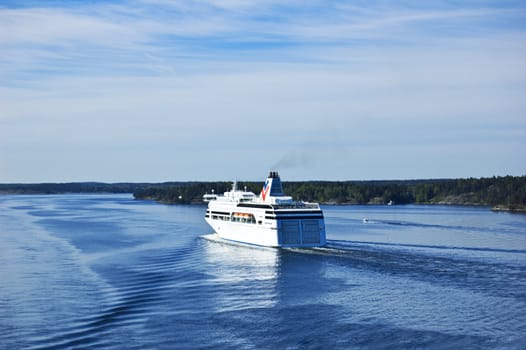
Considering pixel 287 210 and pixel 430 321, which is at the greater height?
pixel 287 210

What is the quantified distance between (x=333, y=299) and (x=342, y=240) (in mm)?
20087

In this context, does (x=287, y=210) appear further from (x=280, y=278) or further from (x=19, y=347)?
(x=19, y=347)

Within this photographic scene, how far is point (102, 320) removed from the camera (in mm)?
23938

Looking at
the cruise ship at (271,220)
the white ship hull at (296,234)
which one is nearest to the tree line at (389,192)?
the cruise ship at (271,220)

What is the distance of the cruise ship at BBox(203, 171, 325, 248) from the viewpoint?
139ft

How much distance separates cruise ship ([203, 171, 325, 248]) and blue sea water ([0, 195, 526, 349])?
1.10 meters

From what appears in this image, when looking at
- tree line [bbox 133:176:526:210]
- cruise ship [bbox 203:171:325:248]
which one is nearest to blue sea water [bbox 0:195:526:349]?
cruise ship [bbox 203:171:325:248]

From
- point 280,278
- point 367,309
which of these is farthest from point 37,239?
point 367,309

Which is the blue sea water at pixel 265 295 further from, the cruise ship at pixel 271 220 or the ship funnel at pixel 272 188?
the ship funnel at pixel 272 188

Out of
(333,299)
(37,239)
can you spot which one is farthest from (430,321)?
(37,239)

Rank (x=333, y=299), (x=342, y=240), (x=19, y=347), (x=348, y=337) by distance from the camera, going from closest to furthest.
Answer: (x=19, y=347) → (x=348, y=337) → (x=333, y=299) → (x=342, y=240)

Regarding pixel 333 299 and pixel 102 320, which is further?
pixel 333 299

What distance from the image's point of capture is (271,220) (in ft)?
141

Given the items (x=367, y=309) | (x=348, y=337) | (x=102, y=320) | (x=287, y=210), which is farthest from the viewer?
(x=287, y=210)
